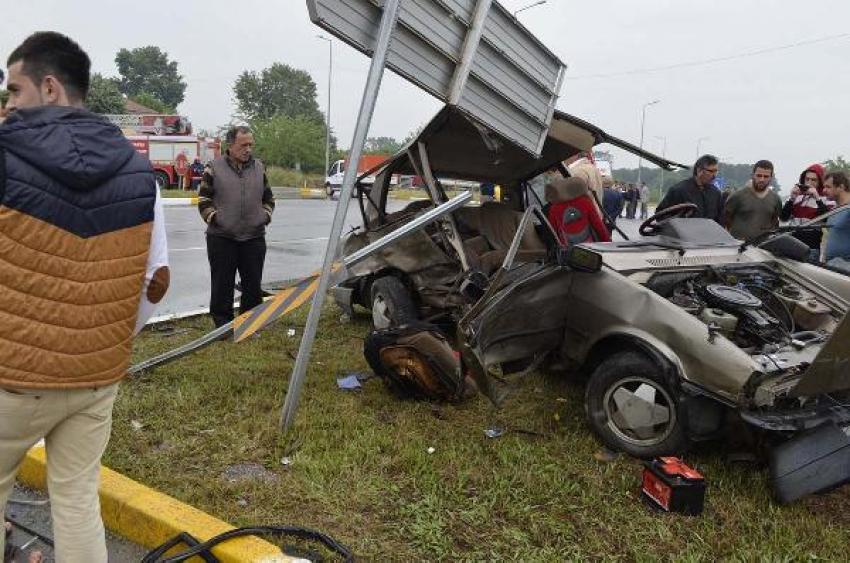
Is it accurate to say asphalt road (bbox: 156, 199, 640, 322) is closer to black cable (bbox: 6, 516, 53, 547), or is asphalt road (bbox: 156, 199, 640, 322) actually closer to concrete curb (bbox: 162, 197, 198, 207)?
concrete curb (bbox: 162, 197, 198, 207)

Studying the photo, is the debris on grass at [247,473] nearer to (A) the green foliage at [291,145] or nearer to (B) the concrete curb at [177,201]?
(B) the concrete curb at [177,201]

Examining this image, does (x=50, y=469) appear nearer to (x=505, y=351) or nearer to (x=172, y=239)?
(x=505, y=351)

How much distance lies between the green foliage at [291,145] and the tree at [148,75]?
53.4 m

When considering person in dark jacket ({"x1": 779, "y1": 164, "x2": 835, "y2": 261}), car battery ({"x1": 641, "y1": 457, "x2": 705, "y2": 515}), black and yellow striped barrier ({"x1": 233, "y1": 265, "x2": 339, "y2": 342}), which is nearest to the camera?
car battery ({"x1": 641, "y1": 457, "x2": 705, "y2": 515})

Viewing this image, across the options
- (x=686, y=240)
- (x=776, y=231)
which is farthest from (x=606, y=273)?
(x=776, y=231)

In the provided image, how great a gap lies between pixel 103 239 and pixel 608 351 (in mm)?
2924

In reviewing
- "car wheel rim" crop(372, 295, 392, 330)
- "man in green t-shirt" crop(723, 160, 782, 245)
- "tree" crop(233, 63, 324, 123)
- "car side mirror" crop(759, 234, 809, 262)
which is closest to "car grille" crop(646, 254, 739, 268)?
"car side mirror" crop(759, 234, 809, 262)

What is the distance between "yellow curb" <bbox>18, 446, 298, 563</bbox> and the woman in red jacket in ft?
11.5

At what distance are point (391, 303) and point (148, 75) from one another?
355ft

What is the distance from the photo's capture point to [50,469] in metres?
2.04

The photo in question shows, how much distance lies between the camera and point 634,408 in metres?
3.59

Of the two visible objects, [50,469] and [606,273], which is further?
[606,273]

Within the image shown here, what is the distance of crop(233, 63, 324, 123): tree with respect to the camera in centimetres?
8712

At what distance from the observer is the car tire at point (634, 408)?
3461mm
